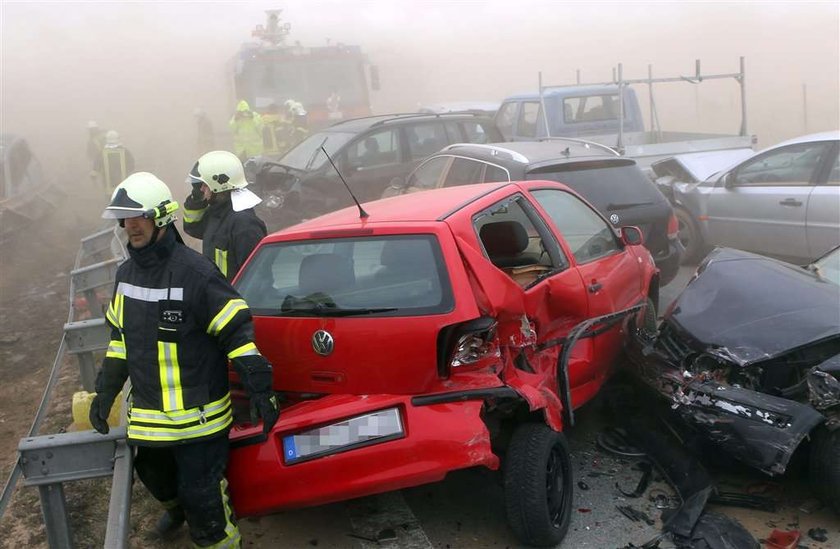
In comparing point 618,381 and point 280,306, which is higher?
point 280,306

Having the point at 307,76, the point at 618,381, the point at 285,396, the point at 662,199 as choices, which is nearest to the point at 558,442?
the point at 285,396

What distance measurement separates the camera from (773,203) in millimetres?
8281

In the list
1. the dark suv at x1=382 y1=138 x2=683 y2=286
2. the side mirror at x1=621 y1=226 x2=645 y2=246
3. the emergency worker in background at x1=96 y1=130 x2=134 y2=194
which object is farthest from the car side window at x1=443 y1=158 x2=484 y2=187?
the emergency worker in background at x1=96 y1=130 x2=134 y2=194

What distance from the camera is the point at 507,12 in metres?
37.8

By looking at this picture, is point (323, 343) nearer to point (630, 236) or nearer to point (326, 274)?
point (326, 274)

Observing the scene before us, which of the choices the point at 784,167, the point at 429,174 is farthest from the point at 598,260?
the point at 784,167

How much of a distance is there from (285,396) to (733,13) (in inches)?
1357

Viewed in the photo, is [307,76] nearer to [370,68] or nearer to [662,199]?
[370,68]

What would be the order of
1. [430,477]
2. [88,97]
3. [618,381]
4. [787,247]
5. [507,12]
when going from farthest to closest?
[507,12]
[88,97]
[787,247]
[618,381]
[430,477]

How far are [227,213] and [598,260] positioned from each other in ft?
7.68

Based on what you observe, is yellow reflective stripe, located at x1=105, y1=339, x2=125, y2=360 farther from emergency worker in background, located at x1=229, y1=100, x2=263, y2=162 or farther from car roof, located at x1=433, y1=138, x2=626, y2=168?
emergency worker in background, located at x1=229, y1=100, x2=263, y2=162

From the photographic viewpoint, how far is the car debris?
12.4ft

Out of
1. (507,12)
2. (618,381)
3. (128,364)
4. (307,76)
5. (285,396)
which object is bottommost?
(618,381)

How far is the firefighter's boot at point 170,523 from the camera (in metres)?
3.97
